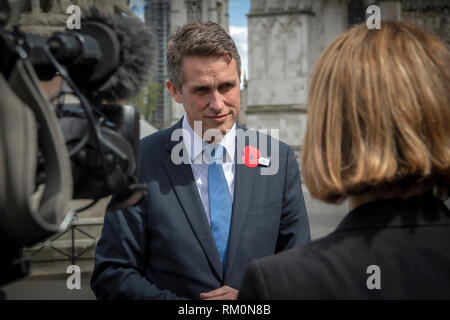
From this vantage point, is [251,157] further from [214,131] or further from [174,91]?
[174,91]

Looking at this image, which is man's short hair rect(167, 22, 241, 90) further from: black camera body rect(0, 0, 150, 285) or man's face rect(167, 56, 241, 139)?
black camera body rect(0, 0, 150, 285)

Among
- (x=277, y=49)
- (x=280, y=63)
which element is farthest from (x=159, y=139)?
(x=277, y=49)

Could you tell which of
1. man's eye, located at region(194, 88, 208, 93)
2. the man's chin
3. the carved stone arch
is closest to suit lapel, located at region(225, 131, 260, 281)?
the man's chin

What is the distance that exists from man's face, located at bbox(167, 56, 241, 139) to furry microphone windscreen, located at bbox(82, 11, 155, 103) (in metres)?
0.99

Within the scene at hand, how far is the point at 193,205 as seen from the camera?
219 centimetres

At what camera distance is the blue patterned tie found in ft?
7.18

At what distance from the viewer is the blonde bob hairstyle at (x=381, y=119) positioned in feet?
3.92

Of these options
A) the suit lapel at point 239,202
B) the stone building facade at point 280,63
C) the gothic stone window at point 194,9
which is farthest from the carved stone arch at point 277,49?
the gothic stone window at point 194,9

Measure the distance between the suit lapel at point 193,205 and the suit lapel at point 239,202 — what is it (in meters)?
0.07

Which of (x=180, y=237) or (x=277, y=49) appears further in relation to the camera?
(x=277, y=49)

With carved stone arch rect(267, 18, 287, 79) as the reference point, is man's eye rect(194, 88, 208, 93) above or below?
below

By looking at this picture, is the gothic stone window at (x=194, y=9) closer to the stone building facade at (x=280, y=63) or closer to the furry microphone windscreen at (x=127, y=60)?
the stone building facade at (x=280, y=63)

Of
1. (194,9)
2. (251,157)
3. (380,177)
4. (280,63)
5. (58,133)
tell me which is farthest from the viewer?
(194,9)

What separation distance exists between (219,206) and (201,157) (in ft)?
0.85
